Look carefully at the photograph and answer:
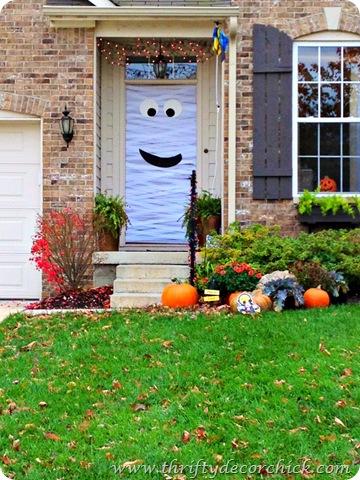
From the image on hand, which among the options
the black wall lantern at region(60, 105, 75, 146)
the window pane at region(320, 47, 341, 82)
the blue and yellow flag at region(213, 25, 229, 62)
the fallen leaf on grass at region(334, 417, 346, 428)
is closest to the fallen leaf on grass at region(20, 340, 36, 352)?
the fallen leaf on grass at region(334, 417, 346, 428)

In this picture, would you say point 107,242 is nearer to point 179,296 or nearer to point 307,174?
point 179,296

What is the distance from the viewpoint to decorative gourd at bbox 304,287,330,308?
5945mm

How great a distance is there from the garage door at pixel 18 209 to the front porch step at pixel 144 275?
138cm

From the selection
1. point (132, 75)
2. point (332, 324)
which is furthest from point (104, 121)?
point (332, 324)

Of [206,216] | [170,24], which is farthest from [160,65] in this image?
[206,216]

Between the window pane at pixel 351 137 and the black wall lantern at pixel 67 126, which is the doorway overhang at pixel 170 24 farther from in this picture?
the window pane at pixel 351 137

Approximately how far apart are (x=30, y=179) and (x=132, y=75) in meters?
2.09

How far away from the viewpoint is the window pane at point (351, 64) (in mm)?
7559

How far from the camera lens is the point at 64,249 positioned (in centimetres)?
711

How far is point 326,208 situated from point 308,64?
186 cm

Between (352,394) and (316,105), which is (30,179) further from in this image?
(352,394)

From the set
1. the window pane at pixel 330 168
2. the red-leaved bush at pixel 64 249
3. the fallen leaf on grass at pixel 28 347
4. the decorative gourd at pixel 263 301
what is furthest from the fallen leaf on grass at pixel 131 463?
the window pane at pixel 330 168

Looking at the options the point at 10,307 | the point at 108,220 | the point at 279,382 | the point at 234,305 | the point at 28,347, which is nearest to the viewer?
the point at 279,382

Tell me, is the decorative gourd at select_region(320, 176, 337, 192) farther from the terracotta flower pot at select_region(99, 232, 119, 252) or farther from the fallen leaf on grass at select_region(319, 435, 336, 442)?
the fallen leaf on grass at select_region(319, 435, 336, 442)
